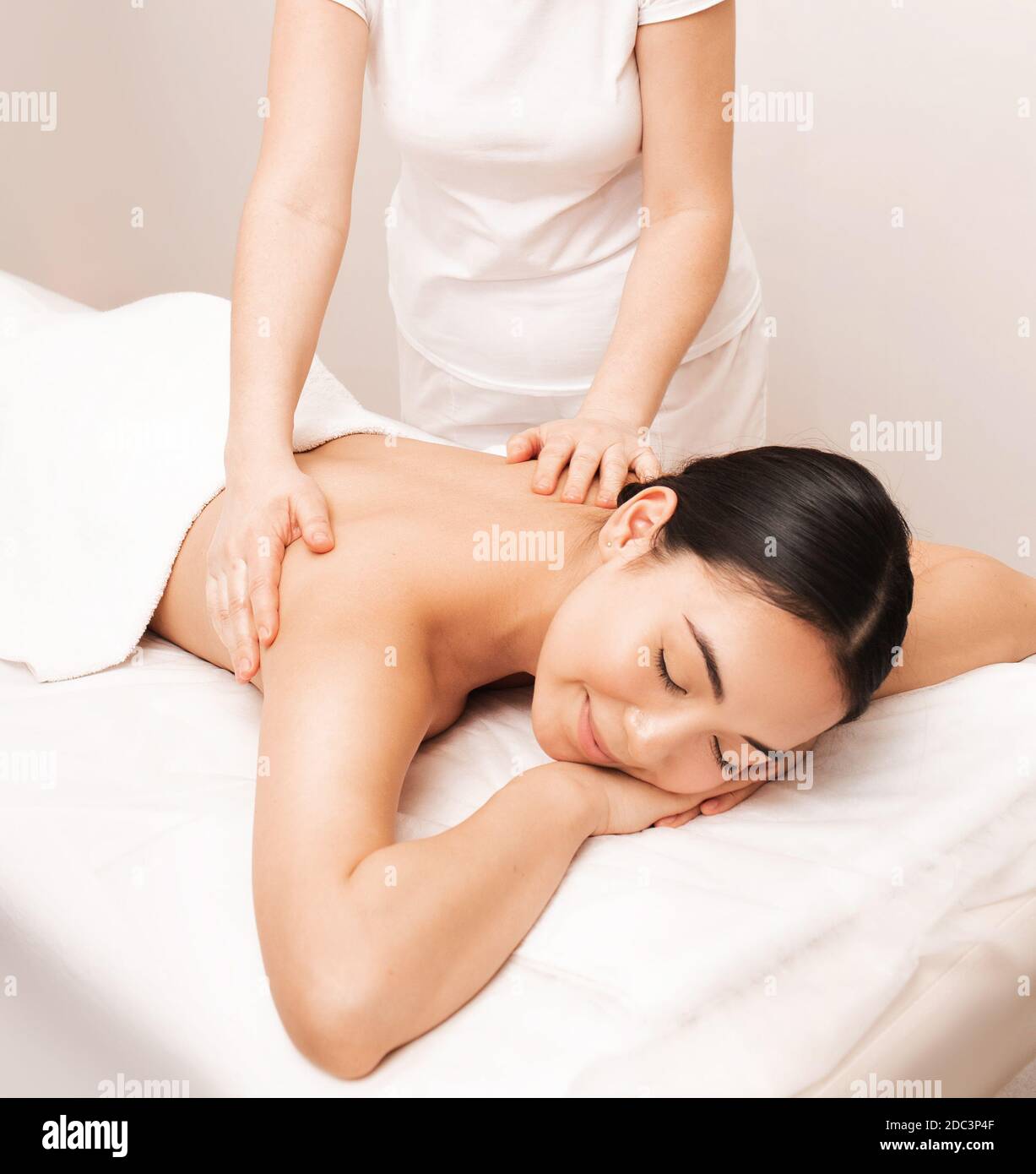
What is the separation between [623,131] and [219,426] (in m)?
0.66

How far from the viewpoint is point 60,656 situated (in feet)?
5.01

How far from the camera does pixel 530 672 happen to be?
1405mm

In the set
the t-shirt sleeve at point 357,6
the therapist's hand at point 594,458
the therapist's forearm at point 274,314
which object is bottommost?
the therapist's hand at point 594,458

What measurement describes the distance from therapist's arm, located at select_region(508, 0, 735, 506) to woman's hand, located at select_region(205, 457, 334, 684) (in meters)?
0.27

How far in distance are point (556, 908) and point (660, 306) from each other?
804 millimetres

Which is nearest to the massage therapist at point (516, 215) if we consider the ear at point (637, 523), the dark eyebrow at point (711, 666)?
the ear at point (637, 523)

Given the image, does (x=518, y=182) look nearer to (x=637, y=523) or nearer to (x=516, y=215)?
(x=516, y=215)

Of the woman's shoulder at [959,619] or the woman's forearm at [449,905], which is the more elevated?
the woman's shoulder at [959,619]

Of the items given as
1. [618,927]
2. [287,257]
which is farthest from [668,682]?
[287,257]

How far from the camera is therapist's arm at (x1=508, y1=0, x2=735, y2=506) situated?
4.67 ft

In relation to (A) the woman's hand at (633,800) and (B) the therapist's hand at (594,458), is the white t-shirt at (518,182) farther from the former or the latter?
(A) the woman's hand at (633,800)

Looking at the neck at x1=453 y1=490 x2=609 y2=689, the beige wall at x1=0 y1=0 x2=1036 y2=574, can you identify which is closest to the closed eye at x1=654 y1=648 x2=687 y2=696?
the neck at x1=453 y1=490 x2=609 y2=689

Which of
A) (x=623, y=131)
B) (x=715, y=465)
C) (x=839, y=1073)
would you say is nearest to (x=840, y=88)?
(x=623, y=131)

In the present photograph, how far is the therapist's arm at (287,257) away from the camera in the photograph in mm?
1357
